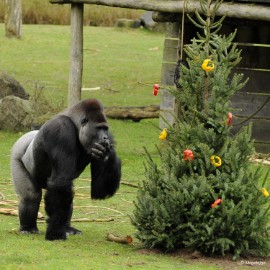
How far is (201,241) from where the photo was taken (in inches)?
275

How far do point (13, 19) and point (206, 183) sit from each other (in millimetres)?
19551

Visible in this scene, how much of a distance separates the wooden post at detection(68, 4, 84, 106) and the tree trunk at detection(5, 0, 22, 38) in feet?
44.1

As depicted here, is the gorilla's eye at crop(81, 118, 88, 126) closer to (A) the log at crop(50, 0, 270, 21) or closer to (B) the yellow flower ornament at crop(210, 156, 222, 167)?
(B) the yellow flower ornament at crop(210, 156, 222, 167)

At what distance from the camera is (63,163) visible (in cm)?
736

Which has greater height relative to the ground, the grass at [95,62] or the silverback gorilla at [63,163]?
the silverback gorilla at [63,163]

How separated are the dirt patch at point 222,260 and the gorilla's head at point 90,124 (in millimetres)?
958

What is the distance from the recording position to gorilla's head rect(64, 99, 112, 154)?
7344 mm

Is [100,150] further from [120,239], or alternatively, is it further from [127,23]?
[127,23]

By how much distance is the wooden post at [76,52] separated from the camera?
1260 centimetres

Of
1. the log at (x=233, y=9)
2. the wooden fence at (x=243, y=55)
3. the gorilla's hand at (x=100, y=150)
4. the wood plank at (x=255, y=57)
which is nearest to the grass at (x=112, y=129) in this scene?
the gorilla's hand at (x=100, y=150)

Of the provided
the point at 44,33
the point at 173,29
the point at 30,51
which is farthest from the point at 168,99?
the point at 44,33

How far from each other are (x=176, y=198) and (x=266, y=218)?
2.40 ft

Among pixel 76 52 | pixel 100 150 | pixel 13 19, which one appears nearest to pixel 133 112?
pixel 76 52

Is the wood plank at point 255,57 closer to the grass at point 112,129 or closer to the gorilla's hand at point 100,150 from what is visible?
the grass at point 112,129
